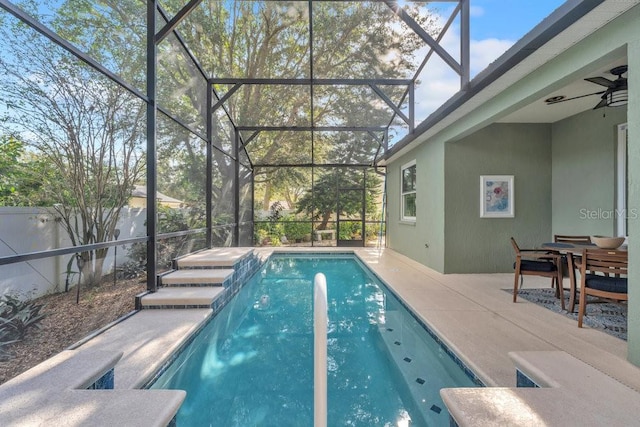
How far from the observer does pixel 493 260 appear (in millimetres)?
5410

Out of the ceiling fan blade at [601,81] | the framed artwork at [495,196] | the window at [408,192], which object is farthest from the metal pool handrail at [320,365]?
the window at [408,192]

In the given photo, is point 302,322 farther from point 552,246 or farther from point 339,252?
point 339,252

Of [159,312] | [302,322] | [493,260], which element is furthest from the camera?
[493,260]

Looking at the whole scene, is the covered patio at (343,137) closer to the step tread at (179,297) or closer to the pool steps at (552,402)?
the pool steps at (552,402)

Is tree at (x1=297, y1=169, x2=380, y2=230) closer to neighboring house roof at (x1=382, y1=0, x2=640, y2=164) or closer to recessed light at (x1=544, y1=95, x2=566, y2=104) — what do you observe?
Answer: neighboring house roof at (x1=382, y1=0, x2=640, y2=164)

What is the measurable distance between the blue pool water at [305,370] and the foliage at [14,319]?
113 cm

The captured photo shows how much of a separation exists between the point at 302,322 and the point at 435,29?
5.16 metres

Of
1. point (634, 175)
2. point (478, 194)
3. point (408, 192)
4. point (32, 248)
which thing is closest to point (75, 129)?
point (32, 248)

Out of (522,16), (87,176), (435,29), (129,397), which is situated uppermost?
(435,29)

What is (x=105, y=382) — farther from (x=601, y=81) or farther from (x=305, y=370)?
(x=601, y=81)

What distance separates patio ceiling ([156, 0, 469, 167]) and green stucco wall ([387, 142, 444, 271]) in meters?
0.79

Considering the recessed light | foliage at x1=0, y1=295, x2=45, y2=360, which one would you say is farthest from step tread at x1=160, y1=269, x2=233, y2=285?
the recessed light

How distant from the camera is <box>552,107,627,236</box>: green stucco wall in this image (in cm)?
445

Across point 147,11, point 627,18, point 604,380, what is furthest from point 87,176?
point 627,18
